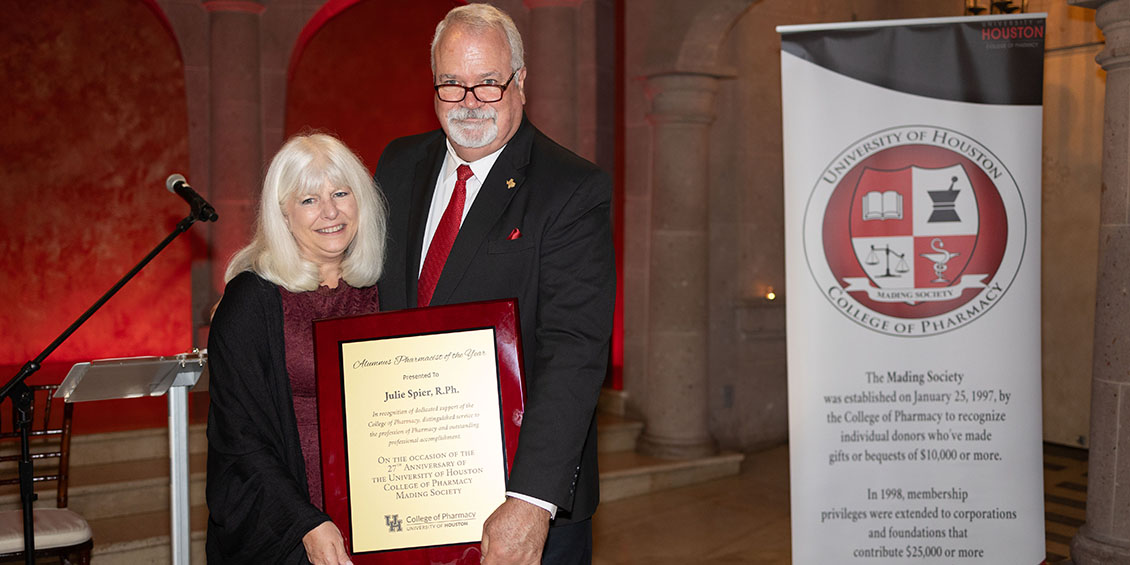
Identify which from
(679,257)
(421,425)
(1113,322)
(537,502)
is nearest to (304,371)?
(421,425)

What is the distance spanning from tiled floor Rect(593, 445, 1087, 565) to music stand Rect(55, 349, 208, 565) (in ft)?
8.81

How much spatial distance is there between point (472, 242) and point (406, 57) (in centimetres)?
597

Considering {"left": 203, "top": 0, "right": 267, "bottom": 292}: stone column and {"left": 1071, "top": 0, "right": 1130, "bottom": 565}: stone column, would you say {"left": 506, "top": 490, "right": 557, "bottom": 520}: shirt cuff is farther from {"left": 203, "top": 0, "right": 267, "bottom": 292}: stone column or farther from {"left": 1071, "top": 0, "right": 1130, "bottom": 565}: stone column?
{"left": 203, "top": 0, "right": 267, "bottom": 292}: stone column

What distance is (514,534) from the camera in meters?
1.54

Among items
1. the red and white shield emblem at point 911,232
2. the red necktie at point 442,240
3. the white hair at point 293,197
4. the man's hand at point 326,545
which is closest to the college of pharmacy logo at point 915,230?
the red and white shield emblem at point 911,232

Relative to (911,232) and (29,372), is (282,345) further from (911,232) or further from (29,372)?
(911,232)

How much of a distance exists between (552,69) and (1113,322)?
360 centimetres

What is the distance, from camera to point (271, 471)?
1.67 m

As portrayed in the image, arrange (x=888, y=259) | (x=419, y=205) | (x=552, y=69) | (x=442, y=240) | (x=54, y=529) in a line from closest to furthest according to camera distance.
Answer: (x=442, y=240), (x=419, y=205), (x=54, y=529), (x=888, y=259), (x=552, y=69)

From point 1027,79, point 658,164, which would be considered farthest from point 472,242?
point 658,164

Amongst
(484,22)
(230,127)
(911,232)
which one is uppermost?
(230,127)

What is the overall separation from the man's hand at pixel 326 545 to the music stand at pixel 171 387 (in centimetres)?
72

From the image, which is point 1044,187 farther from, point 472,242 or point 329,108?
point 472,242

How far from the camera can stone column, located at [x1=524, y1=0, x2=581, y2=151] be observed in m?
6.00
